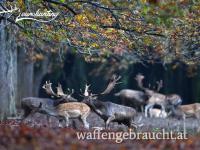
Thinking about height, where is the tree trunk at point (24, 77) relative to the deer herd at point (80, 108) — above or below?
above

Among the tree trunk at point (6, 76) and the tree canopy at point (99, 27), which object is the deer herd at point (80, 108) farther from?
the tree trunk at point (6, 76)

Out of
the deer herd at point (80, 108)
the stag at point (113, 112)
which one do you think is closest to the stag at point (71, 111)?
the deer herd at point (80, 108)

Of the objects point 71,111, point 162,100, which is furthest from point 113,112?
point 162,100

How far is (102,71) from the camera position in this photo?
1065 inches

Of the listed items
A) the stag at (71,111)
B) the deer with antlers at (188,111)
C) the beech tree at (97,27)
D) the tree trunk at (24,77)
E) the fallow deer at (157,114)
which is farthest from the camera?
the tree trunk at (24,77)

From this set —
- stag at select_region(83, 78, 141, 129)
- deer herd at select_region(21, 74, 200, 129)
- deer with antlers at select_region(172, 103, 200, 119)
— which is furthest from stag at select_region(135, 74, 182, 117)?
stag at select_region(83, 78, 141, 129)

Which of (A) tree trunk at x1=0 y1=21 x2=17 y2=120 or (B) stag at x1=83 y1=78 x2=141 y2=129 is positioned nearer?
(B) stag at x1=83 y1=78 x2=141 y2=129

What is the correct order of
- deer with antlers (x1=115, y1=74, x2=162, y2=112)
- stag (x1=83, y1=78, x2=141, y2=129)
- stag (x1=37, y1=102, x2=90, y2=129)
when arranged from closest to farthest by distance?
stag (x1=83, y1=78, x2=141, y2=129)
stag (x1=37, y1=102, x2=90, y2=129)
deer with antlers (x1=115, y1=74, x2=162, y2=112)

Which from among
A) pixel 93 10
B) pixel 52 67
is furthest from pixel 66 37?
pixel 52 67

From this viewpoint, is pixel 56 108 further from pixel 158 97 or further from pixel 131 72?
pixel 131 72

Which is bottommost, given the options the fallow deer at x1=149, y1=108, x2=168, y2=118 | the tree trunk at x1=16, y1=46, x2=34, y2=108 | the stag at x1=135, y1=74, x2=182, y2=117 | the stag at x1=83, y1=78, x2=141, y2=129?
the fallow deer at x1=149, y1=108, x2=168, y2=118

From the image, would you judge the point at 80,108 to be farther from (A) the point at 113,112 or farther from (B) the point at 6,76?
(B) the point at 6,76

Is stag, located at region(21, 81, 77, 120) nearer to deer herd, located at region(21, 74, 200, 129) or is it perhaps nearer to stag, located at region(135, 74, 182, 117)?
deer herd, located at region(21, 74, 200, 129)

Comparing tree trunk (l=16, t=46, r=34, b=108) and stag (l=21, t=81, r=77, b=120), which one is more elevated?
tree trunk (l=16, t=46, r=34, b=108)
